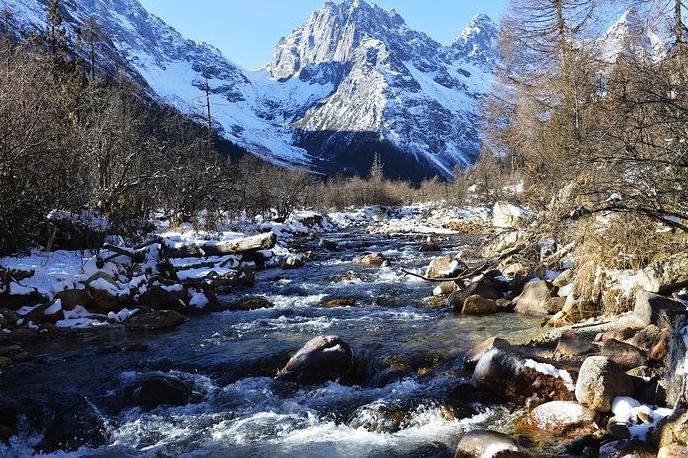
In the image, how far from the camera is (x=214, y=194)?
2877 cm

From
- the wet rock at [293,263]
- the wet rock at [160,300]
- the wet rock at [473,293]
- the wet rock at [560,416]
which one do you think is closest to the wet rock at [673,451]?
the wet rock at [560,416]

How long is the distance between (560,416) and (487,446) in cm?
133

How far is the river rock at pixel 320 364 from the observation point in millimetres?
8109

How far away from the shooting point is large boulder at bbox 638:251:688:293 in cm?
863

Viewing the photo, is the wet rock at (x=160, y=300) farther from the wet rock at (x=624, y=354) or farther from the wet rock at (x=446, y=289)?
the wet rock at (x=624, y=354)

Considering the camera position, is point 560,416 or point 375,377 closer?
point 560,416

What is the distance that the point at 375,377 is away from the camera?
320 inches

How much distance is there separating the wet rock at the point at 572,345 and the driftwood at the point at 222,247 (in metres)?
14.0

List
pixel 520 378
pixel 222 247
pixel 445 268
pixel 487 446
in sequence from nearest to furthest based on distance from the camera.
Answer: pixel 487 446
pixel 520 378
pixel 445 268
pixel 222 247

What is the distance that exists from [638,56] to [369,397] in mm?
6699

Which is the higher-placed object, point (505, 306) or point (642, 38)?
point (642, 38)

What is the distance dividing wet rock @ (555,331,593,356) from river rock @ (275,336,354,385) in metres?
3.42

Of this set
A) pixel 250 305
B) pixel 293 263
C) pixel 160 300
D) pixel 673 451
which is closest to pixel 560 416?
pixel 673 451

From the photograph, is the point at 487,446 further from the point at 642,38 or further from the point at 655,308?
Result: the point at 642,38
